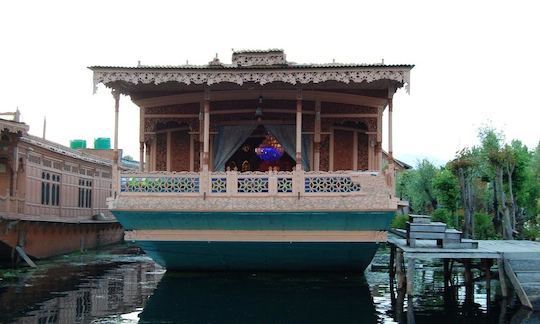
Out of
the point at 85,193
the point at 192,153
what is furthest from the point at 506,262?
the point at 85,193

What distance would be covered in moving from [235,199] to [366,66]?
4.79m

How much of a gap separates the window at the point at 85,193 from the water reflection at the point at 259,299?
12.7 metres

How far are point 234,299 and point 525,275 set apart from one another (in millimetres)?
6234

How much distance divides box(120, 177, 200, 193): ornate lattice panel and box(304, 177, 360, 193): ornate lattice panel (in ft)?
9.38

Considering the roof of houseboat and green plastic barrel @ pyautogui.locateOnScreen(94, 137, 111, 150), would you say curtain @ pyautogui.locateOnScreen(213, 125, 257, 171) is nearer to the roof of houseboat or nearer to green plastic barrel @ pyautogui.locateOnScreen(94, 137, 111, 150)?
the roof of houseboat

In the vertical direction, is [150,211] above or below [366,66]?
below

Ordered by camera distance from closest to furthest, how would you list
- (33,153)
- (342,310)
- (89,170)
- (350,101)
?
(342,310)
(350,101)
(33,153)
(89,170)

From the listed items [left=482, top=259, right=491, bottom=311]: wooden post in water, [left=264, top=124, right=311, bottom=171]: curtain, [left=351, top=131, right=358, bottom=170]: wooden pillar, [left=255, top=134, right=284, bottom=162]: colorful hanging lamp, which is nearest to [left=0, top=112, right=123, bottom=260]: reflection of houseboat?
[left=255, top=134, right=284, bottom=162]: colorful hanging lamp

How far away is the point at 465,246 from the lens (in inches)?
525

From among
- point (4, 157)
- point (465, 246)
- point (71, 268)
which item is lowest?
point (71, 268)

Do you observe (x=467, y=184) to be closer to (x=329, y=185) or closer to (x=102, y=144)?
(x=329, y=185)

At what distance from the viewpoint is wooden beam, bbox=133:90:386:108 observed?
17188 mm

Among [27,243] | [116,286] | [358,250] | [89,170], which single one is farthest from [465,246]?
[89,170]

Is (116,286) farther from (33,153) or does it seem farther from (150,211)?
(33,153)
